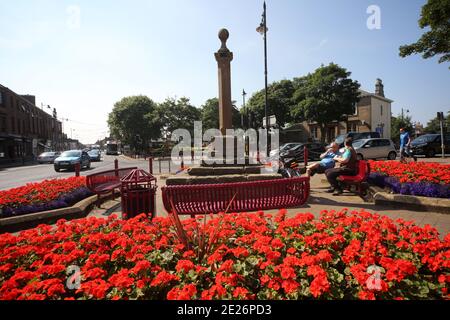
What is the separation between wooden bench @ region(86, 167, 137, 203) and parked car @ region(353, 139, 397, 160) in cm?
1624

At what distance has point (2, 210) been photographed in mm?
5551

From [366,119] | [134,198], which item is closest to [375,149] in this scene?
[134,198]

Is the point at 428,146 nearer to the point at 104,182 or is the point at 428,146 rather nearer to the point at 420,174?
the point at 420,174

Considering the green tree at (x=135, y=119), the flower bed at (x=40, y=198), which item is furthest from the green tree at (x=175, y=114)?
the flower bed at (x=40, y=198)

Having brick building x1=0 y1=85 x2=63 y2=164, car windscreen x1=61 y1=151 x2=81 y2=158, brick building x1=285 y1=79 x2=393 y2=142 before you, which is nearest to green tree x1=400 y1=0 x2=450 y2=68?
brick building x1=285 y1=79 x2=393 y2=142

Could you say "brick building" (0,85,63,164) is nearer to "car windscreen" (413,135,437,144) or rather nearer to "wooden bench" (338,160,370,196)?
"wooden bench" (338,160,370,196)

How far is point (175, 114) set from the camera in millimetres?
46594

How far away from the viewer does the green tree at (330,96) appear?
33844 millimetres

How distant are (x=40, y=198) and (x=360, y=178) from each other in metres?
7.94

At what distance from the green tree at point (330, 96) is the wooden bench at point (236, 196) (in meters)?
31.4

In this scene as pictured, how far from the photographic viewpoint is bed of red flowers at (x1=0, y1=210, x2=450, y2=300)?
81.6 inches

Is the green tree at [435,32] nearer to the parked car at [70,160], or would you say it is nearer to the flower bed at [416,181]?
the flower bed at [416,181]
